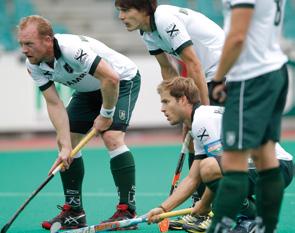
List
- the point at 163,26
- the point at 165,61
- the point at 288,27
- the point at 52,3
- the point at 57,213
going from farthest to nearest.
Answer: the point at 52,3 → the point at 288,27 → the point at 57,213 → the point at 165,61 → the point at 163,26

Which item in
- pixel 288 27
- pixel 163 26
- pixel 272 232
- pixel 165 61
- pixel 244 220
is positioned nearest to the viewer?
pixel 272 232

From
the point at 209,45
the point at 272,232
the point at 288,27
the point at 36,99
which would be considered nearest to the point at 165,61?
the point at 209,45

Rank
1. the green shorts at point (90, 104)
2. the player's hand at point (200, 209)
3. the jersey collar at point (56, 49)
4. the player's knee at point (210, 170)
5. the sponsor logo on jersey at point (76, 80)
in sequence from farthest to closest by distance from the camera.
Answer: the green shorts at point (90, 104) < the sponsor logo on jersey at point (76, 80) < the jersey collar at point (56, 49) < the player's hand at point (200, 209) < the player's knee at point (210, 170)

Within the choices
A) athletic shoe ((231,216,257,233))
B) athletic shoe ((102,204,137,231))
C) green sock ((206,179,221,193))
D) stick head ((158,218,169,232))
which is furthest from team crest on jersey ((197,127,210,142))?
athletic shoe ((102,204,137,231))

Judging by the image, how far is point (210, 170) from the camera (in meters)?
4.59

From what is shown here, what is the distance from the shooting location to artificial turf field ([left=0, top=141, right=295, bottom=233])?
5.95 metres

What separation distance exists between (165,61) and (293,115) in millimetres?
7015

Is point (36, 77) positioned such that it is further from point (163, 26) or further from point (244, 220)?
point (244, 220)

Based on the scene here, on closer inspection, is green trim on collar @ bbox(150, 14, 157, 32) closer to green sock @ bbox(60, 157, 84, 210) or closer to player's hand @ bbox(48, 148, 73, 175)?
player's hand @ bbox(48, 148, 73, 175)

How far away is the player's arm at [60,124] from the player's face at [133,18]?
0.68 m

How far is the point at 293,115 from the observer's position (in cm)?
1259

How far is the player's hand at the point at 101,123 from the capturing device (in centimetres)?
537

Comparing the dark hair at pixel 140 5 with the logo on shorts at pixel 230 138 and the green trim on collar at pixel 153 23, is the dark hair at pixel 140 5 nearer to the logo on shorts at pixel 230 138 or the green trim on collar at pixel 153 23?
the green trim on collar at pixel 153 23

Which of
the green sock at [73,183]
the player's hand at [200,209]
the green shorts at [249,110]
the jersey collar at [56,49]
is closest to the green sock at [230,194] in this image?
the green shorts at [249,110]
